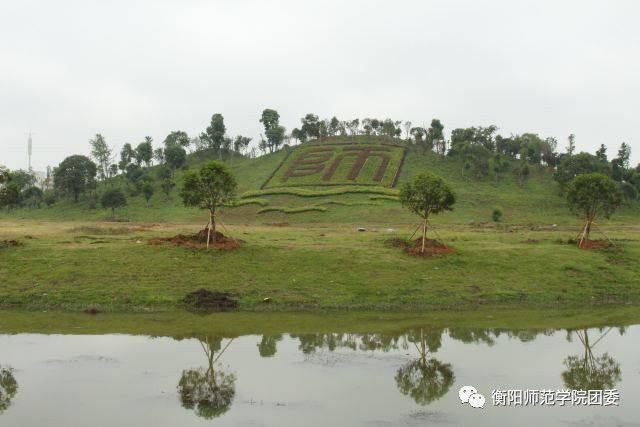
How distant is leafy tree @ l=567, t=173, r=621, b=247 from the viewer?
42.0 metres

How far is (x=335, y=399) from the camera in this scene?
16.5 m

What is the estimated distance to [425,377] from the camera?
18.8 meters

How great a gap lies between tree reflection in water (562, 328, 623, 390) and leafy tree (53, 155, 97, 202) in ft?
357

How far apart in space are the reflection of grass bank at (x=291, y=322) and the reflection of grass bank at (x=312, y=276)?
1293 millimetres

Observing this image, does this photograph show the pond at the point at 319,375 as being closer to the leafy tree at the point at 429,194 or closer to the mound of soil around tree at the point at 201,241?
the mound of soil around tree at the point at 201,241

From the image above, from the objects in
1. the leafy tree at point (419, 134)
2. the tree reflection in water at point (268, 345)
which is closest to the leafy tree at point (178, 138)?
the leafy tree at point (419, 134)

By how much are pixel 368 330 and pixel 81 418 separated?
14453 mm

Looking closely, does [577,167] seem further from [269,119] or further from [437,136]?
[269,119]

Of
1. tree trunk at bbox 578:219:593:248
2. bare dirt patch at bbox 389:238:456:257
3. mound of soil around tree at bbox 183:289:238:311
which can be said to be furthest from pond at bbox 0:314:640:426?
tree trunk at bbox 578:219:593:248

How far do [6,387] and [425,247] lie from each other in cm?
2957

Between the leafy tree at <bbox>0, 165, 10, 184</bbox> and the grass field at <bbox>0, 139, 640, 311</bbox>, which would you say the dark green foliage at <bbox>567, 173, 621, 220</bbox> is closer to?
the grass field at <bbox>0, 139, 640, 311</bbox>

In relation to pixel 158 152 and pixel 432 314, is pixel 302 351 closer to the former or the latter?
pixel 432 314

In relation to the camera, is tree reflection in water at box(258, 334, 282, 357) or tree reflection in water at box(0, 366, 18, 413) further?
tree reflection in water at box(258, 334, 282, 357)

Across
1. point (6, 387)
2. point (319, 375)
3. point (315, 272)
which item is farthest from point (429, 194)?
point (6, 387)
